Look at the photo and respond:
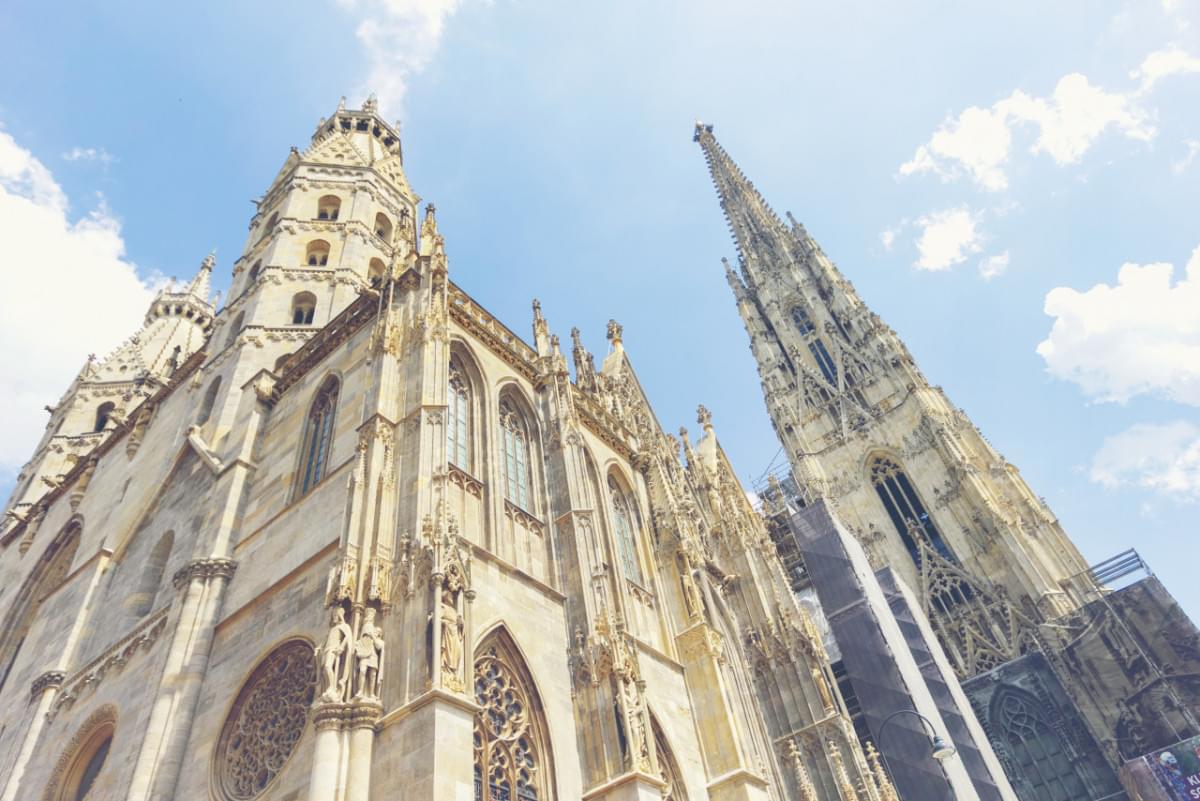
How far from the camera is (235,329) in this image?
803 inches

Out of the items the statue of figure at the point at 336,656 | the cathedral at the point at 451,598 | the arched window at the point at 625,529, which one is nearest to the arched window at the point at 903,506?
the cathedral at the point at 451,598

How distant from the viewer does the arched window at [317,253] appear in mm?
22298

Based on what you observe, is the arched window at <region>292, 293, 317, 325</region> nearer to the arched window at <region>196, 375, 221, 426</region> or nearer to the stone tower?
the arched window at <region>196, 375, 221, 426</region>

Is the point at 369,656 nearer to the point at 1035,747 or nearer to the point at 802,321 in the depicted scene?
the point at 1035,747

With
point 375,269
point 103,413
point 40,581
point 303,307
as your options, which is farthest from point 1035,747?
point 103,413

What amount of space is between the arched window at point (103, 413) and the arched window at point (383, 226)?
15381 millimetres

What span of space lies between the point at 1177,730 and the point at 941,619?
9197 mm

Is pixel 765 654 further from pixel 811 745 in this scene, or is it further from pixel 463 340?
pixel 463 340

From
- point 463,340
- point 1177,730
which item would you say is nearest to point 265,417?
point 463,340

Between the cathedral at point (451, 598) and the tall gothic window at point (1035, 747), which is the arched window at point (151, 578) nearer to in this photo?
the cathedral at point (451, 598)

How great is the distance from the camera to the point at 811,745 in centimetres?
1647

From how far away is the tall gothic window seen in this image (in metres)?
25.1

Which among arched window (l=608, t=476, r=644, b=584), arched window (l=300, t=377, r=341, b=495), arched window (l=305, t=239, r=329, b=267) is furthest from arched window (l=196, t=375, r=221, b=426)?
arched window (l=608, t=476, r=644, b=584)

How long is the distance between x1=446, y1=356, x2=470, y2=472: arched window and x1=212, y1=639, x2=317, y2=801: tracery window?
388 cm
